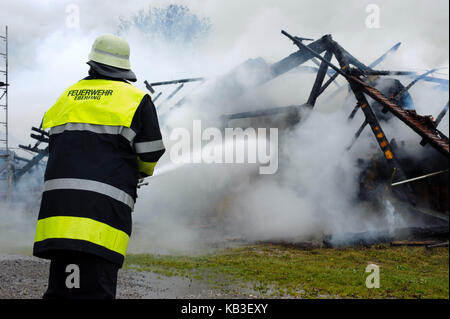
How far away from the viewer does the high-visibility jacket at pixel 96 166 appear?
2.01 metres

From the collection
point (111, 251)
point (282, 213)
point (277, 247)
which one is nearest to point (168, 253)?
point (277, 247)

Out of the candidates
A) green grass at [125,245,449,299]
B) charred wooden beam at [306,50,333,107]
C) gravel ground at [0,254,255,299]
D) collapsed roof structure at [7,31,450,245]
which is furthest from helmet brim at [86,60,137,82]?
charred wooden beam at [306,50,333,107]

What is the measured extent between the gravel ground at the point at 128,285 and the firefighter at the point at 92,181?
284 centimetres

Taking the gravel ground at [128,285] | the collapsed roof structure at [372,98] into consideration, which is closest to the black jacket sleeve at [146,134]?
the gravel ground at [128,285]

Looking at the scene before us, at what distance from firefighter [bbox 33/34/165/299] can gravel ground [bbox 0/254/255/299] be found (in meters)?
2.84

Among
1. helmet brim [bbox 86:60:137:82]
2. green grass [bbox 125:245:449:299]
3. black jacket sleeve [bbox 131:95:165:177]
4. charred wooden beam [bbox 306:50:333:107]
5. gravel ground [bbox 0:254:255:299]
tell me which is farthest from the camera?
charred wooden beam [bbox 306:50:333:107]

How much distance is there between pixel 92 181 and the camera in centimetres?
206

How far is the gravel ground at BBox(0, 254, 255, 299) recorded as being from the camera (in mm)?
4650

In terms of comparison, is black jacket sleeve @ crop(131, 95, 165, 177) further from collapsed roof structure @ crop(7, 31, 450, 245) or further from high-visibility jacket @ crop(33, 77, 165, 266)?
collapsed roof structure @ crop(7, 31, 450, 245)

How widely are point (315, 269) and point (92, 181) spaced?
5.73 meters

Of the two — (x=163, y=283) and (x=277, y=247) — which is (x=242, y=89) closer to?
(x=277, y=247)

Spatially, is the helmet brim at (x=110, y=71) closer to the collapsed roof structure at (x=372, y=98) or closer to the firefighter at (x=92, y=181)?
the firefighter at (x=92, y=181)

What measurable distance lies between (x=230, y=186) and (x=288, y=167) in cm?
277

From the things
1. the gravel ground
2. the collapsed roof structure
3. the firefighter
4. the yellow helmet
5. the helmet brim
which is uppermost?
the collapsed roof structure
